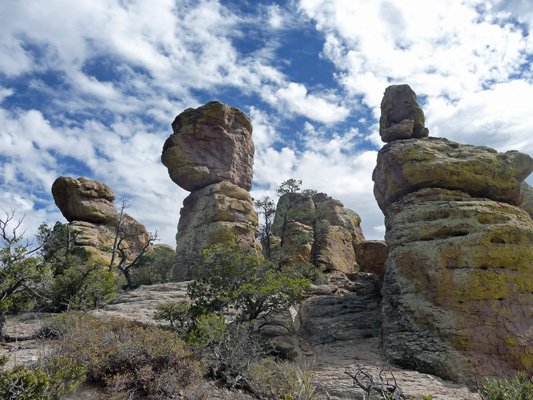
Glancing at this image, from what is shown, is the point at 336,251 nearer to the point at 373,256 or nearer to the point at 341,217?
the point at 373,256

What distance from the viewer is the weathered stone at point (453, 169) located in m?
17.8

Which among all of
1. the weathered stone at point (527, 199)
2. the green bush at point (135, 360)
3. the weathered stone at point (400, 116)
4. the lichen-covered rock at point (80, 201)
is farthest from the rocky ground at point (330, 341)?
the lichen-covered rock at point (80, 201)

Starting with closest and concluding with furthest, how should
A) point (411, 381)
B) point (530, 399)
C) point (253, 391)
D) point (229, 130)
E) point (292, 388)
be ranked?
point (530, 399) < point (292, 388) < point (253, 391) < point (411, 381) < point (229, 130)

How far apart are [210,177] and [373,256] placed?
16827mm

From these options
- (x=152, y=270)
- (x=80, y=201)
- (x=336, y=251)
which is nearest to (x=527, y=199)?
(x=336, y=251)

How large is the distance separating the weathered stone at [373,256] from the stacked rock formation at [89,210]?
21.7 meters

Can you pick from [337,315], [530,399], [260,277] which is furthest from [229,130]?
[530,399]

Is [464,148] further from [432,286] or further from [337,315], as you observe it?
[337,315]

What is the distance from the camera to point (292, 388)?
9.80 m

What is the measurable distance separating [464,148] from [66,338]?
20.9 meters

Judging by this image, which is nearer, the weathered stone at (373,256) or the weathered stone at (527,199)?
the weathered stone at (373,256)

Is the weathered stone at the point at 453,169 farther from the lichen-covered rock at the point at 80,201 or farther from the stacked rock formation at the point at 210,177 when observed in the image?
the lichen-covered rock at the point at 80,201

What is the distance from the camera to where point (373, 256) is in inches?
1030

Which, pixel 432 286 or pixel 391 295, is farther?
pixel 391 295
